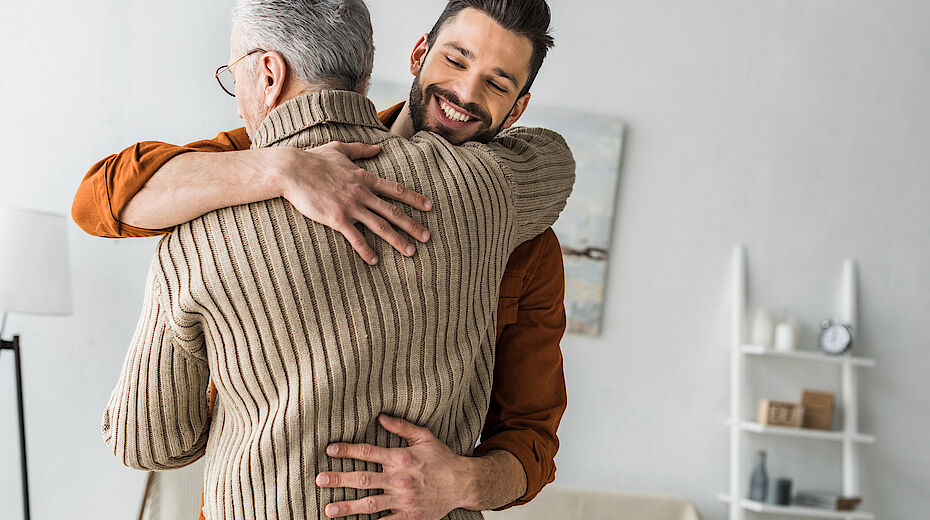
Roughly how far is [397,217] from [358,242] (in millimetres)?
56

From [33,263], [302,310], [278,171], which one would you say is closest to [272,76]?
[278,171]

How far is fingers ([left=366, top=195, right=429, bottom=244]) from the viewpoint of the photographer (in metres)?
0.93

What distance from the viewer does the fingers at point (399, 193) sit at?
0.95 meters

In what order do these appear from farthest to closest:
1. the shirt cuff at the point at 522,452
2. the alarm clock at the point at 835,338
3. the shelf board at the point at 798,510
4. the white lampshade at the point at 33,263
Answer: the alarm clock at the point at 835,338, the shelf board at the point at 798,510, the white lampshade at the point at 33,263, the shirt cuff at the point at 522,452

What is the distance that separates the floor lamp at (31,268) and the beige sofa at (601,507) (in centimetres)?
193

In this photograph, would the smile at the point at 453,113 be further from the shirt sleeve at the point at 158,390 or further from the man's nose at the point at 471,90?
the shirt sleeve at the point at 158,390

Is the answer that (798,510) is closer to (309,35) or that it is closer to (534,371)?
(534,371)

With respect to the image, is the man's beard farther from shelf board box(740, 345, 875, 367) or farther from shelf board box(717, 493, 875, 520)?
shelf board box(717, 493, 875, 520)

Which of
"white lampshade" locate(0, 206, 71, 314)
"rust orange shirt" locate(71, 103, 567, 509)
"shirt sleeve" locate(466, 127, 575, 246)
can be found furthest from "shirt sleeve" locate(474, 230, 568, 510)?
"white lampshade" locate(0, 206, 71, 314)

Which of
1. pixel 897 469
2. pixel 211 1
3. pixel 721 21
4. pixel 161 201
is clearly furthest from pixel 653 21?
pixel 161 201

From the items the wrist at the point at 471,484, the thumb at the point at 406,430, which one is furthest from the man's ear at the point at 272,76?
the wrist at the point at 471,484

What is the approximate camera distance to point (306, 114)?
981 millimetres

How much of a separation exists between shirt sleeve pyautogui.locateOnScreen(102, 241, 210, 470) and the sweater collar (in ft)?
0.62

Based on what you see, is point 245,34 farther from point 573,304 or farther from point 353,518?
point 573,304
